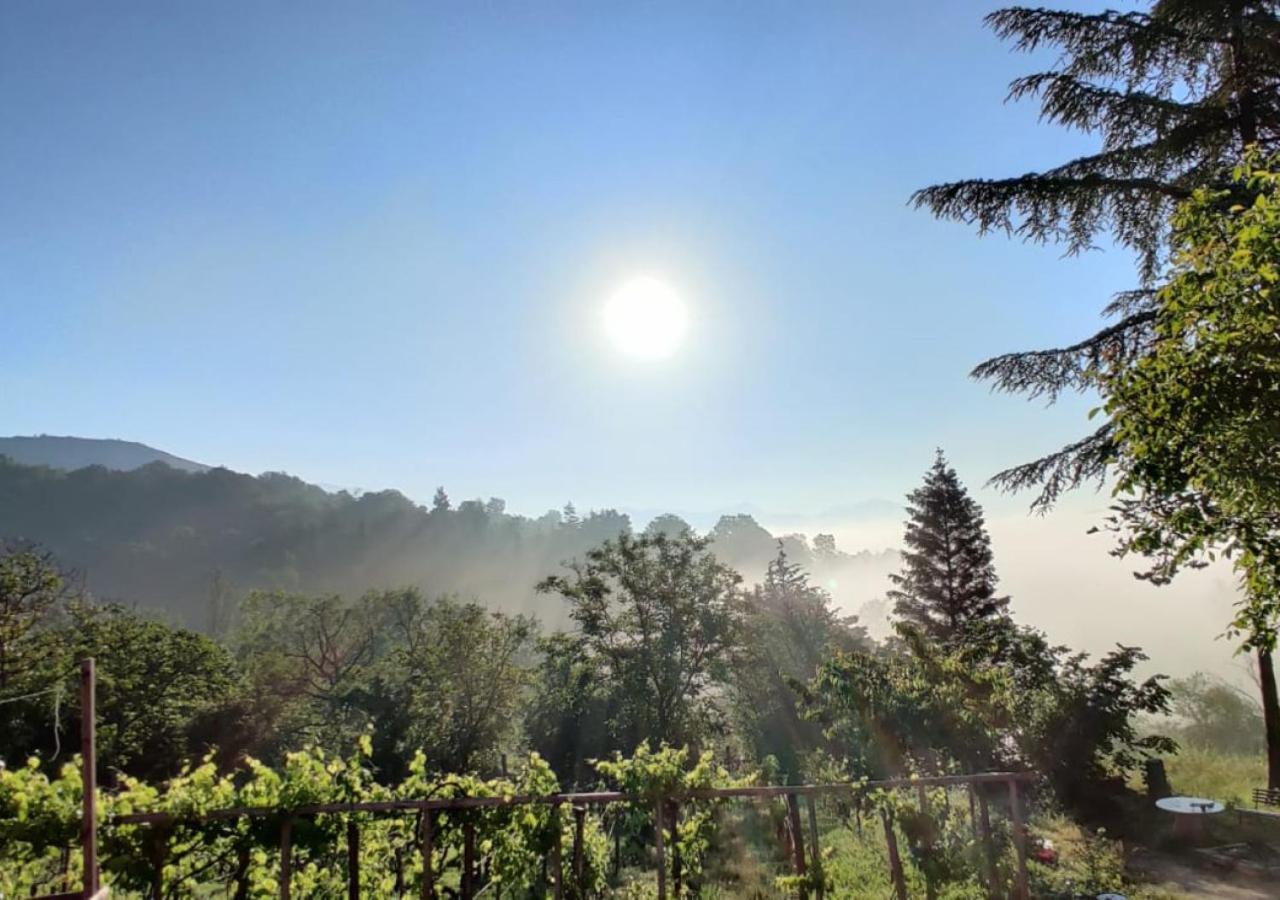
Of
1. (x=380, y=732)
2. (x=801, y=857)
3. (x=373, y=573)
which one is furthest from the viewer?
(x=373, y=573)

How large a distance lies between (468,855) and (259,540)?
141 meters

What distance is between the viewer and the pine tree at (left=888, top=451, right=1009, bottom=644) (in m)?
25.3

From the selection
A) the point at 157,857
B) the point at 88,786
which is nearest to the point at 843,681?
the point at 157,857

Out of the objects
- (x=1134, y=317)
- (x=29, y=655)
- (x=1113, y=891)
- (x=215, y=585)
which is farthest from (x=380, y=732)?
(x=215, y=585)

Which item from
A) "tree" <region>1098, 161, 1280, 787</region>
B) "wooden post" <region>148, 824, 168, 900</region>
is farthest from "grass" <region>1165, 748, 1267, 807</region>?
"wooden post" <region>148, 824, 168, 900</region>

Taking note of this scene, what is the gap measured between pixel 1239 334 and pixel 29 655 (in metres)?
29.5

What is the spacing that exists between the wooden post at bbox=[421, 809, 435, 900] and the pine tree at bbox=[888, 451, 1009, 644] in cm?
2405

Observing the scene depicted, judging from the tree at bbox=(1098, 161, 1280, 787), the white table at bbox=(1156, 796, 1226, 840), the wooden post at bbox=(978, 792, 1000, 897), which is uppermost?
the tree at bbox=(1098, 161, 1280, 787)

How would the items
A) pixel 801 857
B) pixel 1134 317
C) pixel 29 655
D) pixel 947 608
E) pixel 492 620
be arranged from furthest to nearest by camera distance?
pixel 492 620, pixel 947 608, pixel 29 655, pixel 1134 317, pixel 801 857

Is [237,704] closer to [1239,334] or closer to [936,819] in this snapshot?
[936,819]

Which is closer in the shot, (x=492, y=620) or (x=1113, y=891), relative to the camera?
(x=1113, y=891)

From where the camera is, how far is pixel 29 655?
20.0 metres

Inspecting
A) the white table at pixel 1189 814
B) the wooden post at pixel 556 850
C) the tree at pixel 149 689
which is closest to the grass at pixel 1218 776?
the white table at pixel 1189 814

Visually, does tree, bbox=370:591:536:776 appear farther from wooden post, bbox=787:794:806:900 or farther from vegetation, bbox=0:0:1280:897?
wooden post, bbox=787:794:806:900
